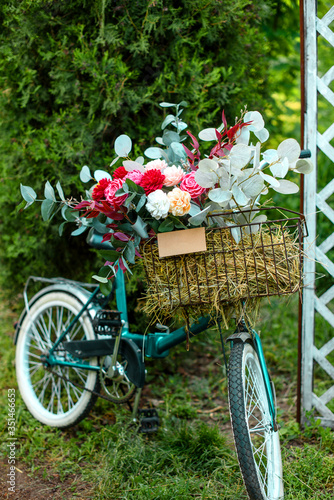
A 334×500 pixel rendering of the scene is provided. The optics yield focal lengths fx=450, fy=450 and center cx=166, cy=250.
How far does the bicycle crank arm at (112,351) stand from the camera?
2.21 m

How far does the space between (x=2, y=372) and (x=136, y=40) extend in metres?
2.28

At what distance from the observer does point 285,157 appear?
60.6 inches

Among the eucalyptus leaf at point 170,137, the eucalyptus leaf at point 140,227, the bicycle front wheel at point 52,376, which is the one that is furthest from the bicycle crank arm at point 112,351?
the eucalyptus leaf at point 170,137

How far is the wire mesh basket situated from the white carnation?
0.52ft

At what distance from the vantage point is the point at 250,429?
172cm

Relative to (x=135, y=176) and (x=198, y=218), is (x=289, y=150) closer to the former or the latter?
(x=198, y=218)

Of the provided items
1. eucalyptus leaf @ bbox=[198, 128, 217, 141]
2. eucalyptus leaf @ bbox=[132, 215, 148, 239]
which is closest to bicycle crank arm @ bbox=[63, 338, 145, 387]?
eucalyptus leaf @ bbox=[132, 215, 148, 239]

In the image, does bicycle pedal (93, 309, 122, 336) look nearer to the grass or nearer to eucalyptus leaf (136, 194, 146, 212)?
the grass

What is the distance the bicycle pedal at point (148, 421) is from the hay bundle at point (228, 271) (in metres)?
0.94

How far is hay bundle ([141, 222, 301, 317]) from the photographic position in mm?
1616

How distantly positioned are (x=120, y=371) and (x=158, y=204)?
1065 mm

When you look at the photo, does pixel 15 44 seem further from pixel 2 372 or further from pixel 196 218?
pixel 2 372

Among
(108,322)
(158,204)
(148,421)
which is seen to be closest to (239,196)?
(158,204)

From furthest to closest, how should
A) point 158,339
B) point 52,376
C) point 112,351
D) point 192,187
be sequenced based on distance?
point 52,376 → point 112,351 → point 158,339 → point 192,187
